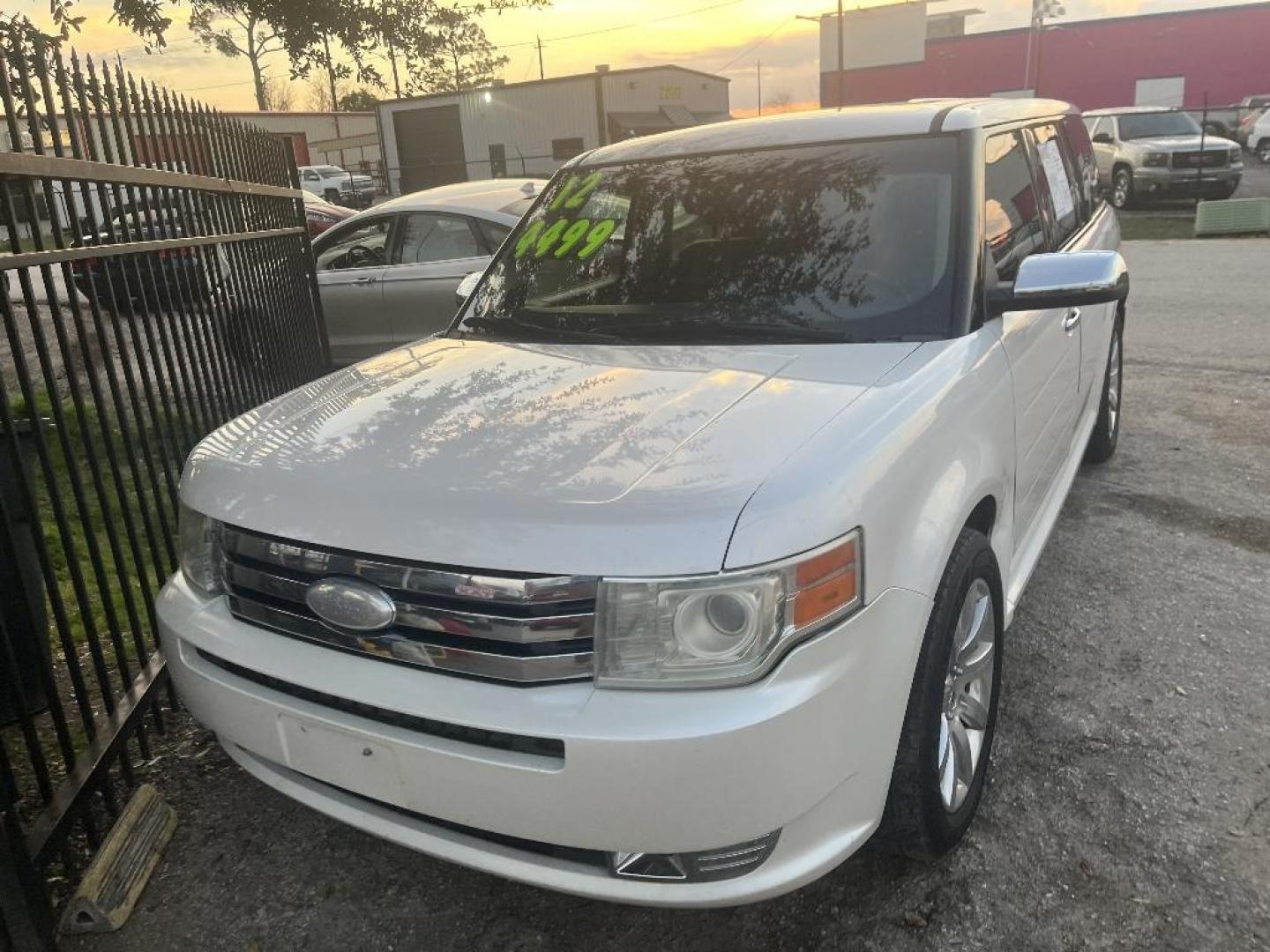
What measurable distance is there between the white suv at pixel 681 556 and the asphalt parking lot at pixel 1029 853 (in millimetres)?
192

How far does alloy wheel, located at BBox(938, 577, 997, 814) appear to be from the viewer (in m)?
2.31

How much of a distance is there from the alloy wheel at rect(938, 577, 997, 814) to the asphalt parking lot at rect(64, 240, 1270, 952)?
21cm

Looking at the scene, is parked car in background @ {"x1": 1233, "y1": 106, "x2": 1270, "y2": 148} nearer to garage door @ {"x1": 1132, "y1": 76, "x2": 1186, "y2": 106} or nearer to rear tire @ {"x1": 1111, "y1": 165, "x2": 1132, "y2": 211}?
garage door @ {"x1": 1132, "y1": 76, "x2": 1186, "y2": 106}

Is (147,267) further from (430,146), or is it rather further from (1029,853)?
(430,146)

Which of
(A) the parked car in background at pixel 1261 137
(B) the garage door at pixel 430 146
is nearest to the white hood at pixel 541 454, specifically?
(A) the parked car in background at pixel 1261 137

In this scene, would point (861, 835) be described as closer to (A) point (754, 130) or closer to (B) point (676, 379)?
(B) point (676, 379)

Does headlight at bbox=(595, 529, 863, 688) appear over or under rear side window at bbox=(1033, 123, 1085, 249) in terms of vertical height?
under

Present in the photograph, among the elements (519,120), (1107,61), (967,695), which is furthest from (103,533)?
(1107,61)

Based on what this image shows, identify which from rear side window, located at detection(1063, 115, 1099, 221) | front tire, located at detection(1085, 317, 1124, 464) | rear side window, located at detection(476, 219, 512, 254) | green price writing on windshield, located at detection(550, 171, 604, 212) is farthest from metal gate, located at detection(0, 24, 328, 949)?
front tire, located at detection(1085, 317, 1124, 464)

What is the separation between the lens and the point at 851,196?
116 inches

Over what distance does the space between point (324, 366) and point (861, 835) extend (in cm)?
488

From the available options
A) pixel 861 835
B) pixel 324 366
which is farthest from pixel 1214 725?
pixel 324 366

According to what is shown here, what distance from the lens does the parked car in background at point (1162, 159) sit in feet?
59.7

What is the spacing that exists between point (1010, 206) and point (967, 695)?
1.67m
